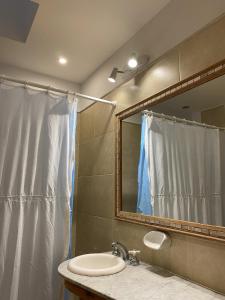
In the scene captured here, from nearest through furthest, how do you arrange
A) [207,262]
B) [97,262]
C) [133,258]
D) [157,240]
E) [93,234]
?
[207,262] → [157,240] → [133,258] → [97,262] → [93,234]

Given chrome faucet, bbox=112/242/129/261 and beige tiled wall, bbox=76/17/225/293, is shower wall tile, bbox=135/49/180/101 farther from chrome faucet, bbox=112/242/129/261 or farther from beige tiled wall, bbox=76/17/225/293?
chrome faucet, bbox=112/242/129/261

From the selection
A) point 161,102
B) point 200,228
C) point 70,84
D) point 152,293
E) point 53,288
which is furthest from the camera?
point 70,84

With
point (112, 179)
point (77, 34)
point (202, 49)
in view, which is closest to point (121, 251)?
point (112, 179)

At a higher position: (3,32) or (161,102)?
(3,32)

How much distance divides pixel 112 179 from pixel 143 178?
368 millimetres

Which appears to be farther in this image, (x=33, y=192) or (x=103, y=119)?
(x=103, y=119)

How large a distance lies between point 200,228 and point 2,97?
1599 millimetres

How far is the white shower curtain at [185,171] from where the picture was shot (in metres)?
1.25

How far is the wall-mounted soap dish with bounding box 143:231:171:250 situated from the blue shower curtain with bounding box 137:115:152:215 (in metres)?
0.18

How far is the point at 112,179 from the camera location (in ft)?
6.70

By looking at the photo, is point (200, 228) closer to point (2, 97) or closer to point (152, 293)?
point (152, 293)

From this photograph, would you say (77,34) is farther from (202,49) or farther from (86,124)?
(202,49)

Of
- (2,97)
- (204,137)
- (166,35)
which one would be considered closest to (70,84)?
(2,97)

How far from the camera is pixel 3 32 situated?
1.49 meters
